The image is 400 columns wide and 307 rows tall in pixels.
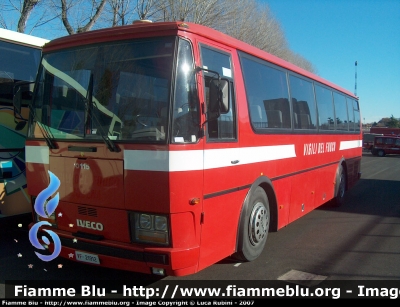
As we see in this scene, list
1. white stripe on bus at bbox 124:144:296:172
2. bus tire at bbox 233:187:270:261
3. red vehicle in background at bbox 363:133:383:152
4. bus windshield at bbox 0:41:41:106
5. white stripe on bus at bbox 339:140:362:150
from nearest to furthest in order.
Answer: white stripe on bus at bbox 124:144:296:172 < bus tire at bbox 233:187:270:261 < bus windshield at bbox 0:41:41:106 < white stripe on bus at bbox 339:140:362:150 < red vehicle in background at bbox 363:133:383:152

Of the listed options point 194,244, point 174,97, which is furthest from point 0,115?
point 194,244

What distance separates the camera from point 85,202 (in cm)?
443

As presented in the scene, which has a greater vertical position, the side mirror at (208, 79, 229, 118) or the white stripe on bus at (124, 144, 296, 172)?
the side mirror at (208, 79, 229, 118)

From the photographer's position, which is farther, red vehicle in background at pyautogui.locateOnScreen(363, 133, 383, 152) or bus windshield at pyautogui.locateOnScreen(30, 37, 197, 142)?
red vehicle in background at pyautogui.locateOnScreen(363, 133, 383, 152)

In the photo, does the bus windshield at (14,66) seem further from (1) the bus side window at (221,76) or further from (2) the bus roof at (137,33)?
(1) the bus side window at (221,76)

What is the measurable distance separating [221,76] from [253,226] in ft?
6.92

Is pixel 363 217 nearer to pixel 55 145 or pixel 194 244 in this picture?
pixel 194 244

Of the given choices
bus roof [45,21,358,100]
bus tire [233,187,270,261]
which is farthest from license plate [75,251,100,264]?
bus roof [45,21,358,100]

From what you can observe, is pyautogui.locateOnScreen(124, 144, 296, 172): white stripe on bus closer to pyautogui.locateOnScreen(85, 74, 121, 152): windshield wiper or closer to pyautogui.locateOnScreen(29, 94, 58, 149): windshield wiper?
pyautogui.locateOnScreen(85, 74, 121, 152): windshield wiper

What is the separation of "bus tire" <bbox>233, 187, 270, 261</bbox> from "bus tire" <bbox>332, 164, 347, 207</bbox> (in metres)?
4.58

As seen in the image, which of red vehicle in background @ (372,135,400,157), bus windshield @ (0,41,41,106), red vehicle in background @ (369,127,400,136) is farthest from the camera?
red vehicle in background @ (369,127,400,136)

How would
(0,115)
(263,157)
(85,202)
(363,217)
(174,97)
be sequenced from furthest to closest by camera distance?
1. (363,217)
2. (0,115)
3. (263,157)
4. (85,202)
5. (174,97)

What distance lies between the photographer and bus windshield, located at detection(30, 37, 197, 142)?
13.4 feet

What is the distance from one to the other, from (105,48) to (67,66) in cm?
64
